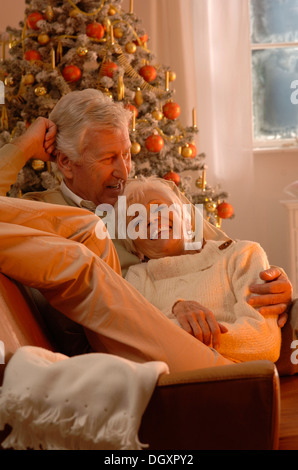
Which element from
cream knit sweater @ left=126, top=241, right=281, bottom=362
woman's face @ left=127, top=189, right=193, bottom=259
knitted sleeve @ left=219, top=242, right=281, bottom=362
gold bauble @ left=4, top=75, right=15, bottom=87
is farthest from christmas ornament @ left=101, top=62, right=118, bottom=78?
knitted sleeve @ left=219, top=242, right=281, bottom=362

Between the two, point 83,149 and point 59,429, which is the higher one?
point 83,149

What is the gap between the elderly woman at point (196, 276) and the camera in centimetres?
166

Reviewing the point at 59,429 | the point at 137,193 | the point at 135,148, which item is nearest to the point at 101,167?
the point at 137,193

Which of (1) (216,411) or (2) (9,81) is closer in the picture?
(1) (216,411)

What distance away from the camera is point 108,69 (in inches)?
123

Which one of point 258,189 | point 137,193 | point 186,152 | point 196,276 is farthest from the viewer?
point 258,189

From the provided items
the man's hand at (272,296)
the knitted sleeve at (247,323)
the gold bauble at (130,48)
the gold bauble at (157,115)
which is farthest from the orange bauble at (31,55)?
the man's hand at (272,296)

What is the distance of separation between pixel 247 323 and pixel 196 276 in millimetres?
230

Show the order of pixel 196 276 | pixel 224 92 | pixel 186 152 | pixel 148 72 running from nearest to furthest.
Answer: pixel 196 276
pixel 148 72
pixel 186 152
pixel 224 92

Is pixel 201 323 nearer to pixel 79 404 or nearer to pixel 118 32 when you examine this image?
pixel 79 404

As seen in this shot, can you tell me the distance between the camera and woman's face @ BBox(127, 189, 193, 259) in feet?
6.28

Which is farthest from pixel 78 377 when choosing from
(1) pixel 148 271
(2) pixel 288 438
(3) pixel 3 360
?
(1) pixel 148 271

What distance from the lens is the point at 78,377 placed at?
3.26ft

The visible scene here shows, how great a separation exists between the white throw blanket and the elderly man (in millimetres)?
1259
